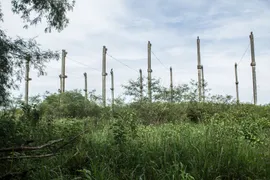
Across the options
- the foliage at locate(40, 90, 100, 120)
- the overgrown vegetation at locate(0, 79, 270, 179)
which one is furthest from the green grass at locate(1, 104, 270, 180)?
the foliage at locate(40, 90, 100, 120)

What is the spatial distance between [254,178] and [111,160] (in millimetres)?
1828

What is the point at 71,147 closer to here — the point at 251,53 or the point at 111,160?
the point at 111,160

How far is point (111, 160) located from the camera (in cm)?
445

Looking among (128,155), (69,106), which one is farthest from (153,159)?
(69,106)

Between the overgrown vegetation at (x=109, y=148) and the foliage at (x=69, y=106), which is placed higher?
the foliage at (x=69, y=106)

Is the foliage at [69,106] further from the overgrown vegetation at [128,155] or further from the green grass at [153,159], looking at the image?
the green grass at [153,159]

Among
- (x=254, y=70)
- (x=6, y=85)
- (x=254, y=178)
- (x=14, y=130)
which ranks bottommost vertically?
(x=254, y=178)

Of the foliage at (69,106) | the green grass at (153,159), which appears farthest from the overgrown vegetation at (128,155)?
the foliage at (69,106)

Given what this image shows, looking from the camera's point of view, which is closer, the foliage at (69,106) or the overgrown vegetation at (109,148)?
the overgrown vegetation at (109,148)

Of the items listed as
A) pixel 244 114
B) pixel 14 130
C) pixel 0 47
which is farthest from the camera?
pixel 244 114

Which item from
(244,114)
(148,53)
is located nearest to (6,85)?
(244,114)

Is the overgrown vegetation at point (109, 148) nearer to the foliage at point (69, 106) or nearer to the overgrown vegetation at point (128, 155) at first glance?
the overgrown vegetation at point (128, 155)

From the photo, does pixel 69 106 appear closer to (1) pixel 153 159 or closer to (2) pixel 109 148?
(2) pixel 109 148

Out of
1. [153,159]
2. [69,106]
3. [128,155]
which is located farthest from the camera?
[69,106]
